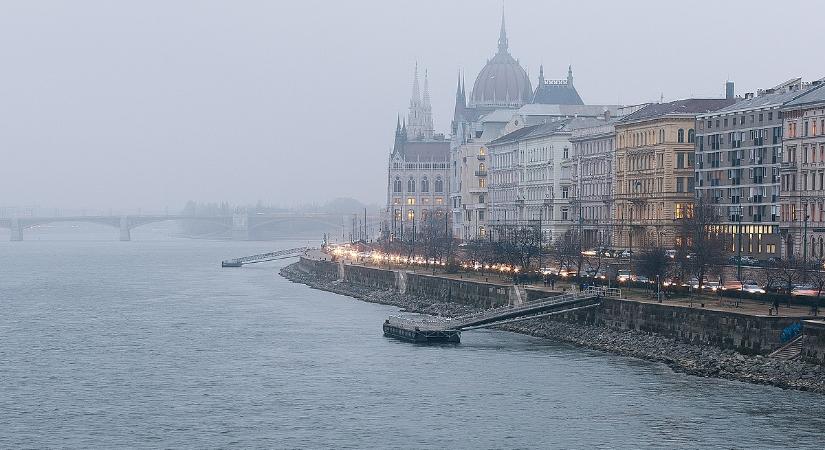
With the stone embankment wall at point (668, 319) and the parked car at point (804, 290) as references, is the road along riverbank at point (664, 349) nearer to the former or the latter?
the stone embankment wall at point (668, 319)

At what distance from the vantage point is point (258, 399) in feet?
209

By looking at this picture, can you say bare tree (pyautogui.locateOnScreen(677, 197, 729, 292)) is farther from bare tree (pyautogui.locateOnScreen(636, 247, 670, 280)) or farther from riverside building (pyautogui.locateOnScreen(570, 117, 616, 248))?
riverside building (pyautogui.locateOnScreen(570, 117, 616, 248))

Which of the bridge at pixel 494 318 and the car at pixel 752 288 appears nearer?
the car at pixel 752 288

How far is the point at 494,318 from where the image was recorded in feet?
285

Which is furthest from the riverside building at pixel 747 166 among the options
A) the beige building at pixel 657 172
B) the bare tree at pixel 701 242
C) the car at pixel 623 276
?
the car at pixel 623 276

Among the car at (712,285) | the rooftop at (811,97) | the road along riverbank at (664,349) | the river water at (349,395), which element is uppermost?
the rooftop at (811,97)

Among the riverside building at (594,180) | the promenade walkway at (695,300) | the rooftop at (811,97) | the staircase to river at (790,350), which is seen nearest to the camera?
the staircase to river at (790,350)

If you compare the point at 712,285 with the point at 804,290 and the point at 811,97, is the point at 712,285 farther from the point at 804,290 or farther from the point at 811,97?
the point at 811,97

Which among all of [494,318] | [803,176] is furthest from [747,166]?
[494,318]

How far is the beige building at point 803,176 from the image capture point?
98000 mm

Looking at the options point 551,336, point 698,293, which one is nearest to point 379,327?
point 551,336

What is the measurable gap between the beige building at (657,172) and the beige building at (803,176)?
13.4m

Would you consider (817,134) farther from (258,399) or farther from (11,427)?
(11,427)

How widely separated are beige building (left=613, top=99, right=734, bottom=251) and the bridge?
30.5 metres
